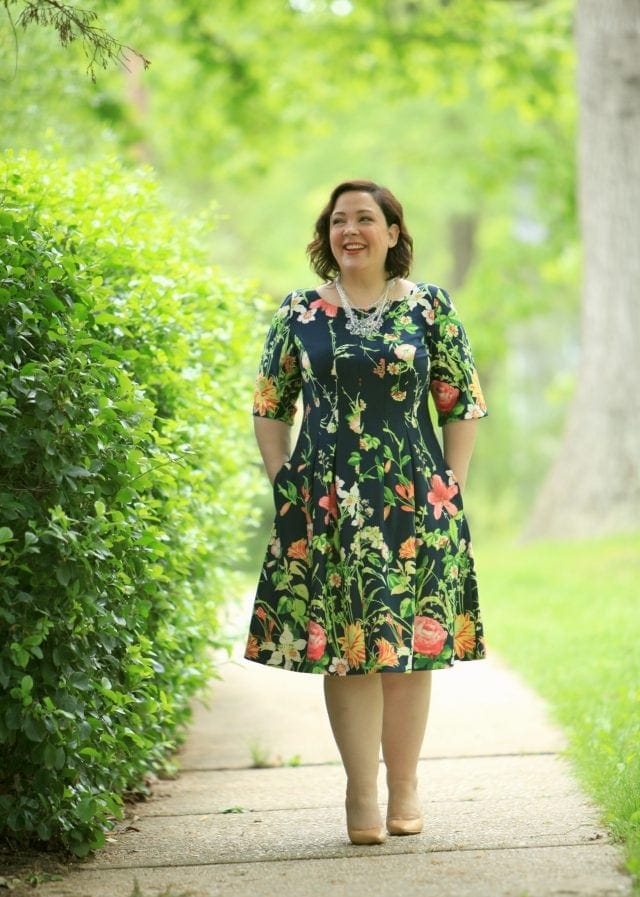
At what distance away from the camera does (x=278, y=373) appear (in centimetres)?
439

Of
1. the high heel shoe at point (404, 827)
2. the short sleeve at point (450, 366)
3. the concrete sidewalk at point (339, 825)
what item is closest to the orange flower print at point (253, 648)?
the concrete sidewalk at point (339, 825)

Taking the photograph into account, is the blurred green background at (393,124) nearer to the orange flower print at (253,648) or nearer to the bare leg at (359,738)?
the orange flower print at (253,648)

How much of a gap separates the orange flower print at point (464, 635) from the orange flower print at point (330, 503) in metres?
0.54

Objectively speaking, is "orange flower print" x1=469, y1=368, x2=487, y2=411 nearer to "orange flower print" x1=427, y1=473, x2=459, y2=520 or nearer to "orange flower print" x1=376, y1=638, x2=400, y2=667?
"orange flower print" x1=427, y1=473, x2=459, y2=520

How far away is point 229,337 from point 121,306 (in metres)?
0.94

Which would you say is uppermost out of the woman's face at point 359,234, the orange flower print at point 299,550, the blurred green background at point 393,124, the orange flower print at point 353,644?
the blurred green background at point 393,124

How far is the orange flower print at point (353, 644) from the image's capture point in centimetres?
400

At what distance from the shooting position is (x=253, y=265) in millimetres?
27219

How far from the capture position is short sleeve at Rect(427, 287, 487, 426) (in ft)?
14.1

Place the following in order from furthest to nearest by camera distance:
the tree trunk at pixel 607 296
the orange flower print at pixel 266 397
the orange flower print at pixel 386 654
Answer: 1. the tree trunk at pixel 607 296
2. the orange flower print at pixel 266 397
3. the orange flower print at pixel 386 654

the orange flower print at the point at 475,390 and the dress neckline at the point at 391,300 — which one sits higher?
the dress neckline at the point at 391,300

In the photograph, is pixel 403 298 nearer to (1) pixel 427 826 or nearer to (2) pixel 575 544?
(1) pixel 427 826

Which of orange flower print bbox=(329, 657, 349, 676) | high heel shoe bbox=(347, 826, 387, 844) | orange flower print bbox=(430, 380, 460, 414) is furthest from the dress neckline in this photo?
high heel shoe bbox=(347, 826, 387, 844)

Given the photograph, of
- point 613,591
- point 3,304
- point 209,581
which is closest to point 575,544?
point 613,591
